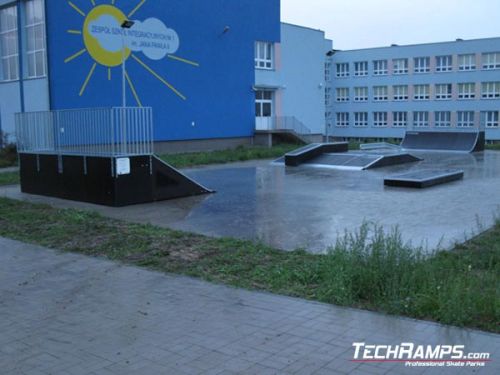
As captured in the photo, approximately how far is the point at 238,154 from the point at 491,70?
2024 inches

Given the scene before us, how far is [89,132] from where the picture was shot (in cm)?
1450

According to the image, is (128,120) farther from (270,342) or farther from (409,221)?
(270,342)

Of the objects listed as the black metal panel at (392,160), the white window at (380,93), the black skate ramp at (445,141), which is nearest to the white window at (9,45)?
the black metal panel at (392,160)

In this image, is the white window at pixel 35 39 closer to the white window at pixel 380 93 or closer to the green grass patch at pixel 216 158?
the green grass patch at pixel 216 158

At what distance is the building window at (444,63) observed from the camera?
72812 millimetres

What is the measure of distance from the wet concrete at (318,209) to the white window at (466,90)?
5631cm

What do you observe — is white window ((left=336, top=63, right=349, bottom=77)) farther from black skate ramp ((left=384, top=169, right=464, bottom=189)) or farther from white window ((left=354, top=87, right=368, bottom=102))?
black skate ramp ((left=384, top=169, right=464, bottom=189))

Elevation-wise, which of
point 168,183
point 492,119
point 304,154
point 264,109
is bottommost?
point 168,183

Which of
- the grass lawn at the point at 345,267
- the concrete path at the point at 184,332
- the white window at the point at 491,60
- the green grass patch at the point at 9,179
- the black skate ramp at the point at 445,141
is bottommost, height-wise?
the concrete path at the point at 184,332

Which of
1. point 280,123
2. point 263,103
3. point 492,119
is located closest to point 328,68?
point 492,119

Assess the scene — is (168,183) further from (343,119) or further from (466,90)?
(343,119)

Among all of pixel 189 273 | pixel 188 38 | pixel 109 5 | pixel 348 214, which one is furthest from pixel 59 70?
pixel 189 273

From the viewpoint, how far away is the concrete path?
441 centimetres

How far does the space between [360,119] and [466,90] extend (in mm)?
15457
